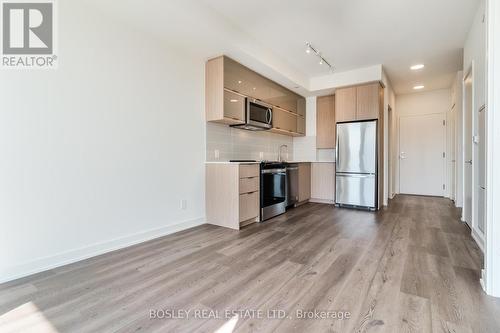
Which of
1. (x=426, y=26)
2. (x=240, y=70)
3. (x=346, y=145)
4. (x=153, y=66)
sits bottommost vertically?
(x=346, y=145)

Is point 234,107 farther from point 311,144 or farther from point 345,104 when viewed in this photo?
point 311,144

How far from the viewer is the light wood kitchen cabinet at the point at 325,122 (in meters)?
5.38

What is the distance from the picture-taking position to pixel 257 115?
13.0 ft

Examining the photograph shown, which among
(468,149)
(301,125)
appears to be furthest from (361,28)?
(301,125)

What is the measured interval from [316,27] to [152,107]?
2.39 meters

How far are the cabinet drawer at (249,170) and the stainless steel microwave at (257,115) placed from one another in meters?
0.72

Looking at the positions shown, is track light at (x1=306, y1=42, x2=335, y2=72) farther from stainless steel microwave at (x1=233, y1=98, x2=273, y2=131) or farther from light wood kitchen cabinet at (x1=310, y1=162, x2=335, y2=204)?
light wood kitchen cabinet at (x1=310, y1=162, x2=335, y2=204)

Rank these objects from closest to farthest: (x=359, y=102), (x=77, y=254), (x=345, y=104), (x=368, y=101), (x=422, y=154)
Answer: (x=77, y=254)
(x=368, y=101)
(x=359, y=102)
(x=345, y=104)
(x=422, y=154)

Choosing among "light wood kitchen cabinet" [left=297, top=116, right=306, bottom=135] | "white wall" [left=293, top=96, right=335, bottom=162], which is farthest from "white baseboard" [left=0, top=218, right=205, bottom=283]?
"white wall" [left=293, top=96, right=335, bottom=162]

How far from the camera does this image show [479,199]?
2.82m

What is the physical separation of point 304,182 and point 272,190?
1.38m

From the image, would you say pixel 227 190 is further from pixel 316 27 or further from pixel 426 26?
pixel 426 26

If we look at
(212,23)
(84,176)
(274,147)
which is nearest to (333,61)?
(274,147)

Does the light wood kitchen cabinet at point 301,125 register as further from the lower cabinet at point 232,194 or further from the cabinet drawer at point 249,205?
the cabinet drawer at point 249,205
